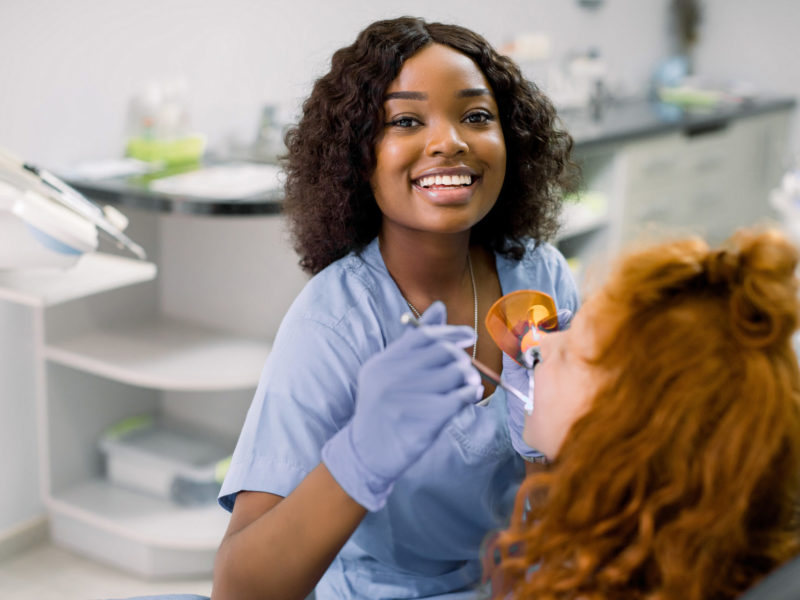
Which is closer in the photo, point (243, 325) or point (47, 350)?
point (47, 350)

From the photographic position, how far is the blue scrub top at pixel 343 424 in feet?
3.63

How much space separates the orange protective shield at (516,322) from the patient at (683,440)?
302 mm

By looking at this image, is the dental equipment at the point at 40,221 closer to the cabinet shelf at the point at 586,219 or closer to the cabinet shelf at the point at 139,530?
the cabinet shelf at the point at 139,530

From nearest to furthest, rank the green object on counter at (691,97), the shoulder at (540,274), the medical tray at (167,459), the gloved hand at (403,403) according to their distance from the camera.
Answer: the gloved hand at (403,403), the shoulder at (540,274), the medical tray at (167,459), the green object on counter at (691,97)

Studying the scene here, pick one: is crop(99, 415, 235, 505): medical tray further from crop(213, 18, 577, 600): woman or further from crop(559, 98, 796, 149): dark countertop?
crop(559, 98, 796, 149): dark countertop

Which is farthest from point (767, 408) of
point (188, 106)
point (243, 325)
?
point (188, 106)

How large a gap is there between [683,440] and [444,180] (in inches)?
20.8

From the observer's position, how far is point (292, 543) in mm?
964

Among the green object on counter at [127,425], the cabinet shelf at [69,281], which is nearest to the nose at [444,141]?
the cabinet shelf at [69,281]

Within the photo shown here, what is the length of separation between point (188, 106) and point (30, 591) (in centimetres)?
136

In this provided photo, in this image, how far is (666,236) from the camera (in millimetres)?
931

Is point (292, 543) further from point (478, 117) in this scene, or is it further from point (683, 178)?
point (683, 178)

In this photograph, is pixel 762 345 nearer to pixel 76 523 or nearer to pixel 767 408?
pixel 767 408

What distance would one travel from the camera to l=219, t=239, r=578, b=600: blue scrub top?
1106 millimetres
